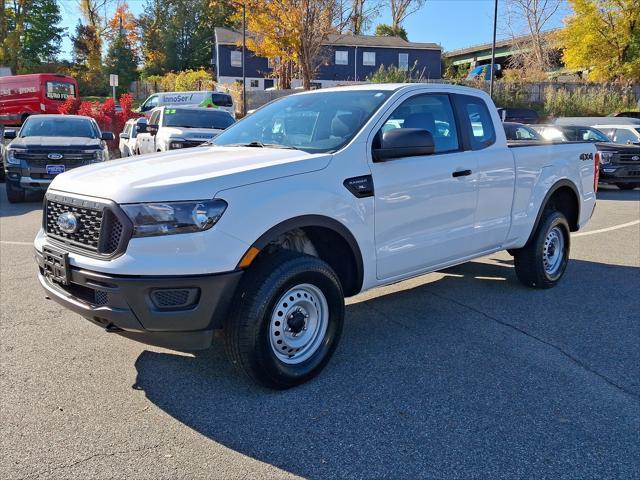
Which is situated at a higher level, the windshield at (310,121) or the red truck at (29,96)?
the red truck at (29,96)

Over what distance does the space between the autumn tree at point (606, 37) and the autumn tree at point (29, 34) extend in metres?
43.7

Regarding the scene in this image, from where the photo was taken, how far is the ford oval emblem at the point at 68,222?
136 inches

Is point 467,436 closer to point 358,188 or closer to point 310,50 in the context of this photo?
point 358,188

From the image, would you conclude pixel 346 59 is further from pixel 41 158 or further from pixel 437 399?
pixel 437 399

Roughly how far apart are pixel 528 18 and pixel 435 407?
169 feet

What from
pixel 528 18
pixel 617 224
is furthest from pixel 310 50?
pixel 528 18

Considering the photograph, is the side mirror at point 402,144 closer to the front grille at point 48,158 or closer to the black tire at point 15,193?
the front grille at point 48,158

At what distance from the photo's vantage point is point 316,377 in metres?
3.83

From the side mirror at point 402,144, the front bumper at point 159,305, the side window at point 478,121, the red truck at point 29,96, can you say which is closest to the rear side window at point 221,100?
the red truck at point 29,96

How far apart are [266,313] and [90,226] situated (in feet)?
3.74

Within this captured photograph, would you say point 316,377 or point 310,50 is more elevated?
point 310,50

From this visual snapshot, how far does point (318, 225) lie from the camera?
3680mm

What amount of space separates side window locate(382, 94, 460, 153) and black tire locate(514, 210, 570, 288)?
5.14 feet

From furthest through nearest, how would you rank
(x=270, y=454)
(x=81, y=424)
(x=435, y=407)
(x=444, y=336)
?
(x=444, y=336) → (x=435, y=407) → (x=81, y=424) → (x=270, y=454)
